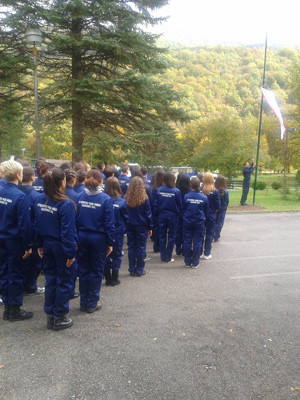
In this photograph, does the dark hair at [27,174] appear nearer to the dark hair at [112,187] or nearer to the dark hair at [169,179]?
the dark hair at [112,187]

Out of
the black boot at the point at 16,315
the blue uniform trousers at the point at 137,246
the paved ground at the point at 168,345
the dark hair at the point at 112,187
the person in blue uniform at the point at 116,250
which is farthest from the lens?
the blue uniform trousers at the point at 137,246

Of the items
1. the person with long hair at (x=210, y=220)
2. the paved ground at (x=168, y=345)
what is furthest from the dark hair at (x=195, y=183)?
the paved ground at (x=168, y=345)

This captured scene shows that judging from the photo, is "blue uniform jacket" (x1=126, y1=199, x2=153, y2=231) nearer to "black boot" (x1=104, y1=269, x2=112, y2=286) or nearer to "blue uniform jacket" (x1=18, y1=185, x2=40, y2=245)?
"black boot" (x1=104, y1=269, x2=112, y2=286)

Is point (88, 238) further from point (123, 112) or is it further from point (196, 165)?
point (196, 165)

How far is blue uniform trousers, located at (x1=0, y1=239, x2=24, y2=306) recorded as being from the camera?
14.8ft

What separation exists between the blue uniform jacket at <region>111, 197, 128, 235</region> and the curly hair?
17 cm

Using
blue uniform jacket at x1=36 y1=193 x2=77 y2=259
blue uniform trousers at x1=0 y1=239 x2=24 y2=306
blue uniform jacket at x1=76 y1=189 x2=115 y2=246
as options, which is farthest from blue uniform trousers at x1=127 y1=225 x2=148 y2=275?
blue uniform trousers at x1=0 y1=239 x2=24 y2=306

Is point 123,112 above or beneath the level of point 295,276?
above

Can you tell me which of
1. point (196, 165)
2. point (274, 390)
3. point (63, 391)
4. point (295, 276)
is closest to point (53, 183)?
point (63, 391)

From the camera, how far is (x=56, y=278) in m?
4.39

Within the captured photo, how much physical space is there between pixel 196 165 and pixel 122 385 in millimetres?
43720

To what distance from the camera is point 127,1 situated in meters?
14.2

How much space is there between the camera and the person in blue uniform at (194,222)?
707 centimetres

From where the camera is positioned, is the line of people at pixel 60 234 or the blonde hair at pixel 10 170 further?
the blonde hair at pixel 10 170
